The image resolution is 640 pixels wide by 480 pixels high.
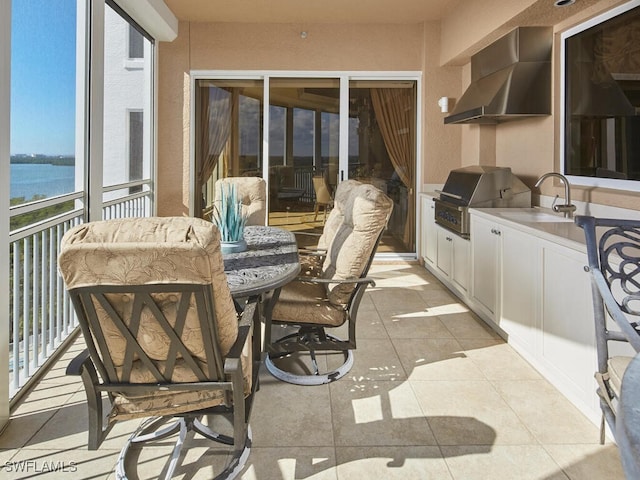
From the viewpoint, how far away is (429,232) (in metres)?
5.63

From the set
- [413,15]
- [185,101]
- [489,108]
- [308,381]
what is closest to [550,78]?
[489,108]

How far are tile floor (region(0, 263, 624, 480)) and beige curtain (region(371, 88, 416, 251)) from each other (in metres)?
3.31

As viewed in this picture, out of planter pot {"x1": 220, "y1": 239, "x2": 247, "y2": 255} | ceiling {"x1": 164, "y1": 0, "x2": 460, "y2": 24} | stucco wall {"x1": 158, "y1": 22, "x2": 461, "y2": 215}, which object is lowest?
planter pot {"x1": 220, "y1": 239, "x2": 247, "y2": 255}

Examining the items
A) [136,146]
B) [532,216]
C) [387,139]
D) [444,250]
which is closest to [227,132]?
[136,146]

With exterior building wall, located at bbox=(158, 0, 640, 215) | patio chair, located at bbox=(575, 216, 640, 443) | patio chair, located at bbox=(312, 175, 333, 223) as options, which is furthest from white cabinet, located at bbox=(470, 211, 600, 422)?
patio chair, located at bbox=(312, 175, 333, 223)

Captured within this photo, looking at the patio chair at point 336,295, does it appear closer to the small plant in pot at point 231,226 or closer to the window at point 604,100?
the small plant in pot at point 231,226

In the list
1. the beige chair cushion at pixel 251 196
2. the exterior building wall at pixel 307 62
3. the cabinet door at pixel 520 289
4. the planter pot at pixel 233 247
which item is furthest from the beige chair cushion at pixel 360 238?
the exterior building wall at pixel 307 62

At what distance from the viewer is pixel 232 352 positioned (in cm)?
163

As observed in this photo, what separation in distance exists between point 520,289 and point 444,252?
6.03 feet

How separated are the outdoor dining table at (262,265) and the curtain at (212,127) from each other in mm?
3044

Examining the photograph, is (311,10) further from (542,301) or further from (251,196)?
(542,301)

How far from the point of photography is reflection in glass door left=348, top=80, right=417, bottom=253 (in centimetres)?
620

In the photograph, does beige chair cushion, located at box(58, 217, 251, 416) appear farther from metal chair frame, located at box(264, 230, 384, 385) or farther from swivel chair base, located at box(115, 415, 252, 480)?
metal chair frame, located at box(264, 230, 384, 385)

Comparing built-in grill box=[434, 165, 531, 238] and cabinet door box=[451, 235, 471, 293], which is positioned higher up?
built-in grill box=[434, 165, 531, 238]
